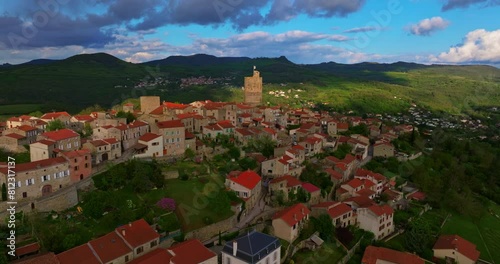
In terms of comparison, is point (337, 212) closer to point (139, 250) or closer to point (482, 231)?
point (139, 250)

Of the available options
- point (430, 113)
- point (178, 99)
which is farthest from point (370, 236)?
point (430, 113)

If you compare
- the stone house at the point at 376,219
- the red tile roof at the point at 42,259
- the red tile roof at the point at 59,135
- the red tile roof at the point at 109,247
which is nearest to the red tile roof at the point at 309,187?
the stone house at the point at 376,219

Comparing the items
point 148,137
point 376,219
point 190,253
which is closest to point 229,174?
point 148,137

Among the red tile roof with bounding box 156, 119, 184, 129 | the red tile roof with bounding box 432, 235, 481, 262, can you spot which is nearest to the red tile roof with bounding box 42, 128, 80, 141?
the red tile roof with bounding box 156, 119, 184, 129

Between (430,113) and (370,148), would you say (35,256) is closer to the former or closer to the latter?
(370,148)

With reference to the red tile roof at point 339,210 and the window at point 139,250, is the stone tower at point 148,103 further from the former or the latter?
the window at point 139,250

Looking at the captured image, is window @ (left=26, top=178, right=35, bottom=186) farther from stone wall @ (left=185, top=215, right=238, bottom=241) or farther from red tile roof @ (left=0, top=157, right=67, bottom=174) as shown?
stone wall @ (left=185, top=215, right=238, bottom=241)
